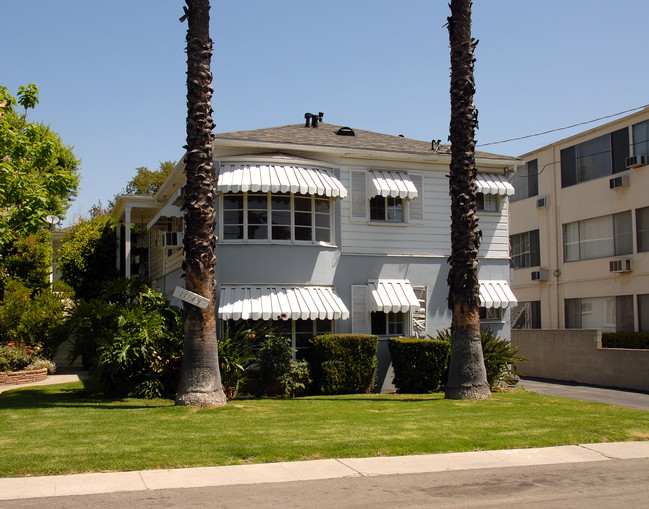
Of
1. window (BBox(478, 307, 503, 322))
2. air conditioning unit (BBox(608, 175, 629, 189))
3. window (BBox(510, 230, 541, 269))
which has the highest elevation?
air conditioning unit (BBox(608, 175, 629, 189))

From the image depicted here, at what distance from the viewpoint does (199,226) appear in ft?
46.5

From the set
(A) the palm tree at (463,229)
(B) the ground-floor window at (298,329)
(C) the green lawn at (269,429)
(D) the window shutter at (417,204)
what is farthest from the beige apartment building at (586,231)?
(C) the green lawn at (269,429)

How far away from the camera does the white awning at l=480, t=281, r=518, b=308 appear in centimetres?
1964

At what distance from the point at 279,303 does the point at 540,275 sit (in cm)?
1682

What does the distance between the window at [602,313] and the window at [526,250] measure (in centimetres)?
266

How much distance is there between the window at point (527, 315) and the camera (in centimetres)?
3094

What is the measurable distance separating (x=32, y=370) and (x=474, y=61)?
14.8 m

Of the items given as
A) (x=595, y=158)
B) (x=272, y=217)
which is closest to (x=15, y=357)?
(x=272, y=217)

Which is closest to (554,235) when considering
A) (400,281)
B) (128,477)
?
(400,281)

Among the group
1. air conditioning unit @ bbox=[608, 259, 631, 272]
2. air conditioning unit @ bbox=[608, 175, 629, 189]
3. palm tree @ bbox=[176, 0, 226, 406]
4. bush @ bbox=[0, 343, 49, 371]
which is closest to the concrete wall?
air conditioning unit @ bbox=[608, 259, 631, 272]

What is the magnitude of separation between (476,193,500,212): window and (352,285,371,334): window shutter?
4.79 metres

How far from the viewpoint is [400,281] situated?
63.3ft

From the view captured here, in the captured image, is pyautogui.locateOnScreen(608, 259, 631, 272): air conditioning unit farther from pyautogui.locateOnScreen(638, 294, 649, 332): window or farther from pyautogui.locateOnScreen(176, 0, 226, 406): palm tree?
pyautogui.locateOnScreen(176, 0, 226, 406): palm tree

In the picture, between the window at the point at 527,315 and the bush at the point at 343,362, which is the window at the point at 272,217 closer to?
the bush at the point at 343,362
